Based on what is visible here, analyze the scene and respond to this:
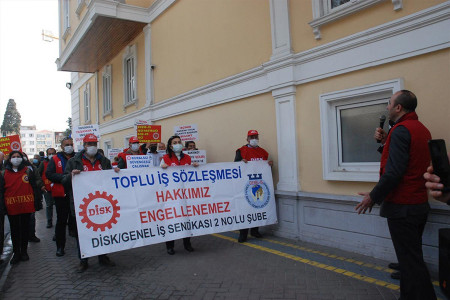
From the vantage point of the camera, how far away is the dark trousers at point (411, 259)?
113 inches

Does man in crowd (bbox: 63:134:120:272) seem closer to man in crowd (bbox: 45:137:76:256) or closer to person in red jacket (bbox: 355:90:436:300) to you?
man in crowd (bbox: 45:137:76:256)

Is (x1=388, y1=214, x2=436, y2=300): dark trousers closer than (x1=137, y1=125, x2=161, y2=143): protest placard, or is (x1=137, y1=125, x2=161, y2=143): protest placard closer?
(x1=388, y1=214, x2=436, y2=300): dark trousers

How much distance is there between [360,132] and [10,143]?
6970 millimetres

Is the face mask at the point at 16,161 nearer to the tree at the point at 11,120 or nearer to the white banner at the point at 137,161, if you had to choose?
the white banner at the point at 137,161

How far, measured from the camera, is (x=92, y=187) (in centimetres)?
466

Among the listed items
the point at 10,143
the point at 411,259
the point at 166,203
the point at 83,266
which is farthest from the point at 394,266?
the point at 10,143

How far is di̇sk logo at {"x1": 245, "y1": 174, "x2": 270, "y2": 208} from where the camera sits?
5848mm

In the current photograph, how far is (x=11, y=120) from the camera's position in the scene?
69625 millimetres

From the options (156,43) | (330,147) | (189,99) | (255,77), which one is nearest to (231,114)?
(255,77)

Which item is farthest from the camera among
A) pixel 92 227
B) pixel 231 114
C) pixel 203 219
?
pixel 231 114

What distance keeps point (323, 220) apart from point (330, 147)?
1219 millimetres

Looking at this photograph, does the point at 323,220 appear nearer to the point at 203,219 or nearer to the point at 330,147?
the point at 330,147

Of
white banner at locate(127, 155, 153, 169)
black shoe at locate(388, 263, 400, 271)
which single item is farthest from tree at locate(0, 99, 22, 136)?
black shoe at locate(388, 263, 400, 271)

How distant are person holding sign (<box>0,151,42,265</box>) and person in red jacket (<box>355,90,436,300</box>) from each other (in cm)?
528
